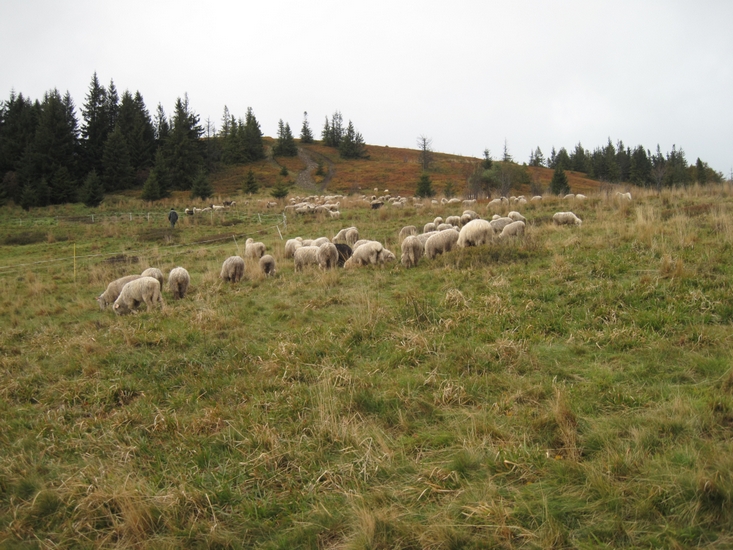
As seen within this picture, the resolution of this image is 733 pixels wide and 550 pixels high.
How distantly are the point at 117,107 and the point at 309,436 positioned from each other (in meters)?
66.0

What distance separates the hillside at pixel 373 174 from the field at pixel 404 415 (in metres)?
39.6

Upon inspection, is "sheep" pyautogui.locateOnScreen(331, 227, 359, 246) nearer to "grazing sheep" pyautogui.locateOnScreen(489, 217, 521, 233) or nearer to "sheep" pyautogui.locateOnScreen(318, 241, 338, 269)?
"sheep" pyautogui.locateOnScreen(318, 241, 338, 269)

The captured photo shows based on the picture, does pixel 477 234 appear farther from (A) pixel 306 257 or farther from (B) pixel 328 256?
(A) pixel 306 257

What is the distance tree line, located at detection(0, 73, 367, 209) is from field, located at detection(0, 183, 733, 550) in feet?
132

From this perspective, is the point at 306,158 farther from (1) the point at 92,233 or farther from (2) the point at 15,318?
(2) the point at 15,318

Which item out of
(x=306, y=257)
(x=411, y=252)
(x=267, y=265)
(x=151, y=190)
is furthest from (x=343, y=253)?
(x=151, y=190)

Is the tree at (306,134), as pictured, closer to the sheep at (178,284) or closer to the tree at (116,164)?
the tree at (116,164)

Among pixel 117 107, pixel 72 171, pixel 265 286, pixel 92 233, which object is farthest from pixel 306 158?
pixel 265 286

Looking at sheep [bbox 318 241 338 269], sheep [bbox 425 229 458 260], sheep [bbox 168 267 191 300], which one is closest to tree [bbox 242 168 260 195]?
sheep [bbox 318 241 338 269]

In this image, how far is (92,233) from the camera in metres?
26.2

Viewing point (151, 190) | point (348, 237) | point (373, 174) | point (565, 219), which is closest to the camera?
point (565, 219)

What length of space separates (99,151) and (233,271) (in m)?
48.9

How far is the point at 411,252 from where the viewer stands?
1132 cm

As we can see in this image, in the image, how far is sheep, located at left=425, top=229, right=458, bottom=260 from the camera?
39.3ft
